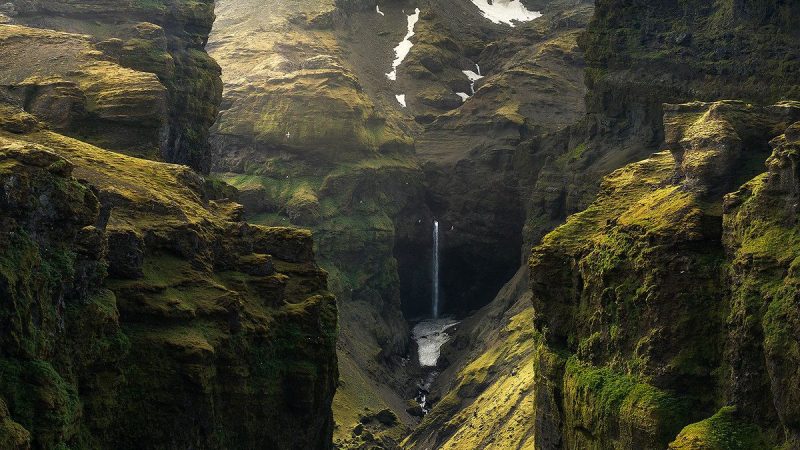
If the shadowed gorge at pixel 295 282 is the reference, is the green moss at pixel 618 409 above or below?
below

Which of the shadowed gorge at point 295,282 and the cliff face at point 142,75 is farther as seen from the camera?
the cliff face at point 142,75

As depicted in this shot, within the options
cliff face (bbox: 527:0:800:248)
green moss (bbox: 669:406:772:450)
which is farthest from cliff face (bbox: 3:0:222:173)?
green moss (bbox: 669:406:772:450)

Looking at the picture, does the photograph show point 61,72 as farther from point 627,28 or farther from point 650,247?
point 627,28

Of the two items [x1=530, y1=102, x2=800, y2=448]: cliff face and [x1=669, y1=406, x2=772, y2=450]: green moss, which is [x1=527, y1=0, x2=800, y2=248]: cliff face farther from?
[x1=669, y1=406, x2=772, y2=450]: green moss

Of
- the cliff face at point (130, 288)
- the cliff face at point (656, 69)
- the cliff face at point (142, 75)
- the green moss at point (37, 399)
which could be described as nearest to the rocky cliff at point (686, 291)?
the cliff face at point (656, 69)

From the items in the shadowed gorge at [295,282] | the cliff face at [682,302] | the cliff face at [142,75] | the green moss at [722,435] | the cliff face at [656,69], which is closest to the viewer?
the shadowed gorge at [295,282]

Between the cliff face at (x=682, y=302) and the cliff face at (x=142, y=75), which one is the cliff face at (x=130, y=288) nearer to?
the cliff face at (x=142, y=75)

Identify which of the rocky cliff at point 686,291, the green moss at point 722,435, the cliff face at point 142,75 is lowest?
the green moss at point 722,435
